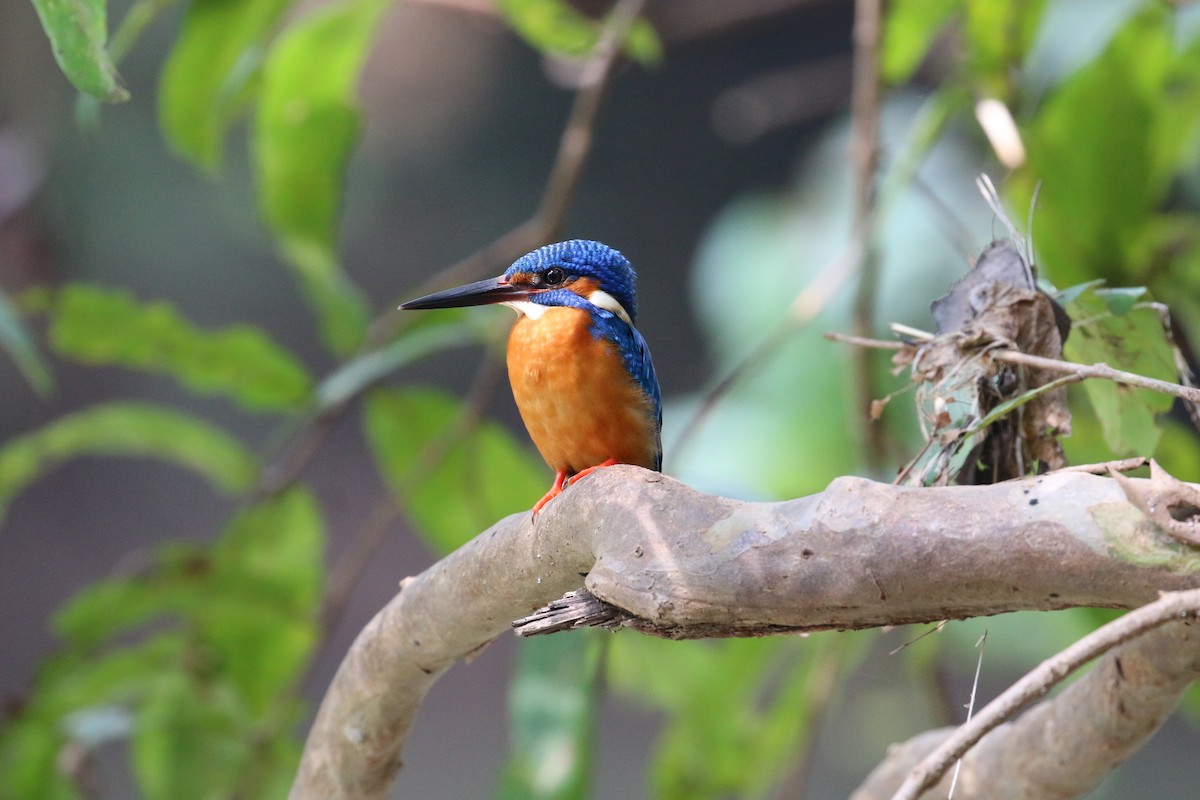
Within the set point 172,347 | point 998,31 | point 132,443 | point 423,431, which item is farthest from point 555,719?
point 998,31

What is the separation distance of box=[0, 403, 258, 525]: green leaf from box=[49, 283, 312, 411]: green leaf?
97 millimetres

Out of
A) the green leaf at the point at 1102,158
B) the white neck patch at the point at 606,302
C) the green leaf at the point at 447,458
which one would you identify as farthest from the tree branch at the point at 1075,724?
the green leaf at the point at 447,458

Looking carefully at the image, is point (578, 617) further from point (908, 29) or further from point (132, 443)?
point (132, 443)

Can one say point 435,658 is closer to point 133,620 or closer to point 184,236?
→ point 133,620

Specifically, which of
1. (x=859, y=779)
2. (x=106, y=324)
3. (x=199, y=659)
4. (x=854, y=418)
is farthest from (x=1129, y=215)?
(x=859, y=779)

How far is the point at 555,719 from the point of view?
161 centimetres

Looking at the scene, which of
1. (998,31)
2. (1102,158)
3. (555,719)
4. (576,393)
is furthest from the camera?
(998,31)

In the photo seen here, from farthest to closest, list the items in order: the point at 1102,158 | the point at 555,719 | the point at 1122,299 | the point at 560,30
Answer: the point at 560,30 < the point at 1102,158 < the point at 555,719 < the point at 1122,299

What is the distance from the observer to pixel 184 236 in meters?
3.95

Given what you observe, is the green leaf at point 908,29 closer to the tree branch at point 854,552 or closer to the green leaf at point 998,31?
the green leaf at point 998,31

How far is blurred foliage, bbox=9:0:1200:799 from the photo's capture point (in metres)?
1.86

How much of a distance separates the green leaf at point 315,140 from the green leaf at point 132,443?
295 mm

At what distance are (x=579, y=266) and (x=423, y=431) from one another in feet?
3.26

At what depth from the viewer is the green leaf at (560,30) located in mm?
2041
